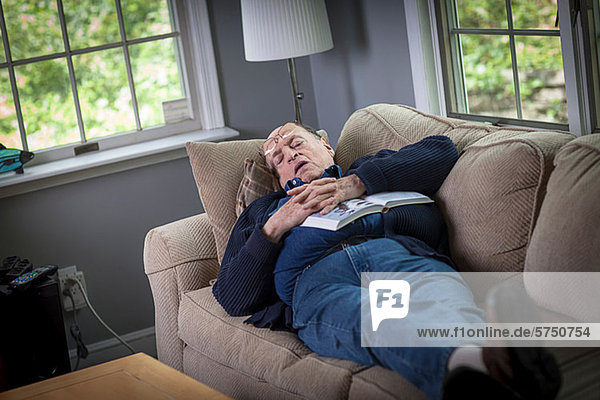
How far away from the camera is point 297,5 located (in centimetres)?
281

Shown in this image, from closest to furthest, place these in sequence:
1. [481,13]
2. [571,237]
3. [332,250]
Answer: [571,237]
[332,250]
[481,13]

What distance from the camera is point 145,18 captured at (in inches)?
128

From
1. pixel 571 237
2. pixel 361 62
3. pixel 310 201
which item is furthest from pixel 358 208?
pixel 361 62

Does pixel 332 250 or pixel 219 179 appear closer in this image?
pixel 332 250

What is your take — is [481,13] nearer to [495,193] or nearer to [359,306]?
[495,193]

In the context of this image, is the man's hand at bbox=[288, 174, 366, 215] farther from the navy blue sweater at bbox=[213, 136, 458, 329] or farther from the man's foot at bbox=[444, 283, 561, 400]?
the man's foot at bbox=[444, 283, 561, 400]

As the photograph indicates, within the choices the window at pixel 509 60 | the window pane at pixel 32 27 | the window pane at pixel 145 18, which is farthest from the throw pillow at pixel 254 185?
the window pane at pixel 32 27

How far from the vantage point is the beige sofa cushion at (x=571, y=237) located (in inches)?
59.8

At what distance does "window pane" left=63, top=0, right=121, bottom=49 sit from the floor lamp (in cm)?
72

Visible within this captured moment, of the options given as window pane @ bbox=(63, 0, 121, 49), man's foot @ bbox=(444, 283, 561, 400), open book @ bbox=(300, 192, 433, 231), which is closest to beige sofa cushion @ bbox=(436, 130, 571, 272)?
open book @ bbox=(300, 192, 433, 231)

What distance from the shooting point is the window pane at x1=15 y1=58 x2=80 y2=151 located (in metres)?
3.11

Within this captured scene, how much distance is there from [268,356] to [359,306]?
316mm

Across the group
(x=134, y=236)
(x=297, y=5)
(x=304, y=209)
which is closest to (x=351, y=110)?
(x=297, y=5)

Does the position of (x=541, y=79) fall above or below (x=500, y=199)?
above
